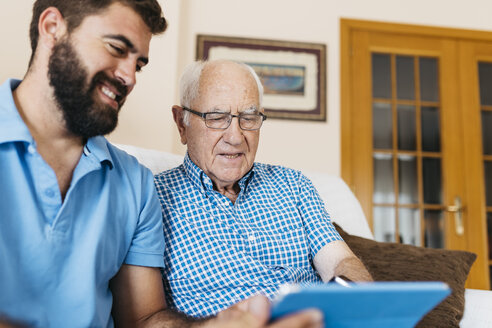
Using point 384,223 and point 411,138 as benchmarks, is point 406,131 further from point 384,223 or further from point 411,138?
point 384,223

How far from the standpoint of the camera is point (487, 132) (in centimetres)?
356

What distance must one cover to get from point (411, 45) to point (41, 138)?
10.5 ft

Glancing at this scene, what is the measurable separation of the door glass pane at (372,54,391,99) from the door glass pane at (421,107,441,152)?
32 centimetres

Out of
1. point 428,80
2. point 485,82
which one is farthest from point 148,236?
point 485,82

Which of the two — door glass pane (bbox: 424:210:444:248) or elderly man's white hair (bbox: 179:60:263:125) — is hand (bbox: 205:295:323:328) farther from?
door glass pane (bbox: 424:210:444:248)

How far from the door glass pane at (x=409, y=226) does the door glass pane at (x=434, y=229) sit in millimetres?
61

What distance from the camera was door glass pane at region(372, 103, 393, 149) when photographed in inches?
137

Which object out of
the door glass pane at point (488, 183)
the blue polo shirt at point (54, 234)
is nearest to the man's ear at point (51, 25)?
the blue polo shirt at point (54, 234)

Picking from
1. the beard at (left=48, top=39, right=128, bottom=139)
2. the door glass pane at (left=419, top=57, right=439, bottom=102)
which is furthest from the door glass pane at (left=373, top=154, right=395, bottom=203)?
the beard at (left=48, top=39, right=128, bottom=139)

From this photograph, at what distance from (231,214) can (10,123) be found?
648mm

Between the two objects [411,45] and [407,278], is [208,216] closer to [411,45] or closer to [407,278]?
[407,278]

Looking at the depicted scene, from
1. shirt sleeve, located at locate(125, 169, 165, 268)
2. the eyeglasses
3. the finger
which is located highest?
the eyeglasses

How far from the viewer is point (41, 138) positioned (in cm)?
94

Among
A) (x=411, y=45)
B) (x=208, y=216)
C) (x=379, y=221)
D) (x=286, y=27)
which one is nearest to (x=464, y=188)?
(x=379, y=221)
